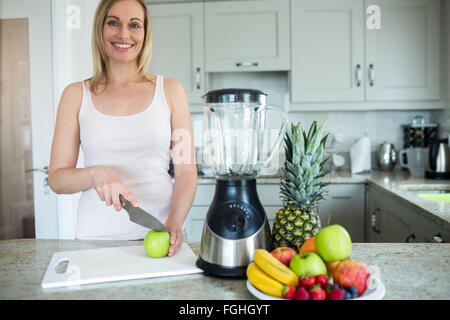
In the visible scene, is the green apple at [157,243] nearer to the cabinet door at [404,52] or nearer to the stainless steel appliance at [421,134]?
the cabinet door at [404,52]

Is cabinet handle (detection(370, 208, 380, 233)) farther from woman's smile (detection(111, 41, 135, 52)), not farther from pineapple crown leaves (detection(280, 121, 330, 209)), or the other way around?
woman's smile (detection(111, 41, 135, 52))

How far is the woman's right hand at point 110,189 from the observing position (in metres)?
0.97

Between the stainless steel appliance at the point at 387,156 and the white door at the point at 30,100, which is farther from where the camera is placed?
the stainless steel appliance at the point at 387,156

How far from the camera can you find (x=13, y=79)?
98.2 inches

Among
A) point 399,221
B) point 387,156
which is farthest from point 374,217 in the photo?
point 387,156

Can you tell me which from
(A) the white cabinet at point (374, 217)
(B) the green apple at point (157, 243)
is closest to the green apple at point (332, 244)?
(B) the green apple at point (157, 243)

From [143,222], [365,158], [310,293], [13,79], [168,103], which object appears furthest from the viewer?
[365,158]

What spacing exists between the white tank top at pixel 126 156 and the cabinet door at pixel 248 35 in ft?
6.14

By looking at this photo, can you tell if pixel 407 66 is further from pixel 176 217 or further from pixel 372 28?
pixel 176 217

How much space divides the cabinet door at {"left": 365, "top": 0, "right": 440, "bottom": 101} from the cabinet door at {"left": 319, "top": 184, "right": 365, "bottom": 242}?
0.71m

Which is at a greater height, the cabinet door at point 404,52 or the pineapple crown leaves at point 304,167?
the cabinet door at point 404,52

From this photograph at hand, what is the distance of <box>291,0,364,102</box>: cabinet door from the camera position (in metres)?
3.03
